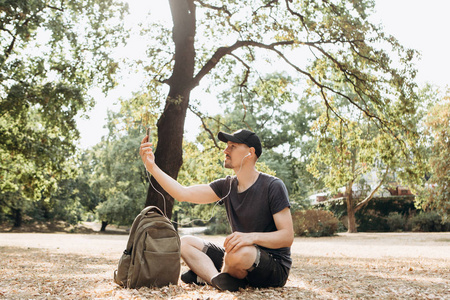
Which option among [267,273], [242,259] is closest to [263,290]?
[267,273]

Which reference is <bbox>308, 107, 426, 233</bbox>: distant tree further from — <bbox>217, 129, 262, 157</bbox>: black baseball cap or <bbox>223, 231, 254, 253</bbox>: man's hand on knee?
<bbox>223, 231, 254, 253</bbox>: man's hand on knee

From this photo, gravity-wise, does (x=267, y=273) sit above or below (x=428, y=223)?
above

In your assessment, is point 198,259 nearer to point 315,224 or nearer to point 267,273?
point 267,273

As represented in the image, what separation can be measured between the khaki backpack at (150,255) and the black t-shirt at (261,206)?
668 mm

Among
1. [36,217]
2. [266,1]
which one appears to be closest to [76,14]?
[266,1]

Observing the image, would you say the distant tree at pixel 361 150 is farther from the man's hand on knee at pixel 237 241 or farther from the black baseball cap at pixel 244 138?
the man's hand on knee at pixel 237 241

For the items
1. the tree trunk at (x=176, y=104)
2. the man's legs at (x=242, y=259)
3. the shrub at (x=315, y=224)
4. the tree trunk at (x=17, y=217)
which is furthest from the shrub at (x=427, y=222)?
the tree trunk at (x=17, y=217)

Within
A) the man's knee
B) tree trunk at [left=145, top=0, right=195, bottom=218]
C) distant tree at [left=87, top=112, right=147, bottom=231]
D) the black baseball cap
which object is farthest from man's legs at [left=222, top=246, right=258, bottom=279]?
distant tree at [left=87, top=112, right=147, bottom=231]

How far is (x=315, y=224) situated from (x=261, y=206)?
19556mm

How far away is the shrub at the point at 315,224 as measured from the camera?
73.9 feet

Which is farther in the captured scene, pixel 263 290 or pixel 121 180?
pixel 121 180

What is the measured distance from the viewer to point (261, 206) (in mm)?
3877

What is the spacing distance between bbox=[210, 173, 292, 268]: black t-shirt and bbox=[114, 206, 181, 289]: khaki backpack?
2.19 feet

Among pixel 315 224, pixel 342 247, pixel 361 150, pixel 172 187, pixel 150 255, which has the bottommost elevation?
pixel 342 247
